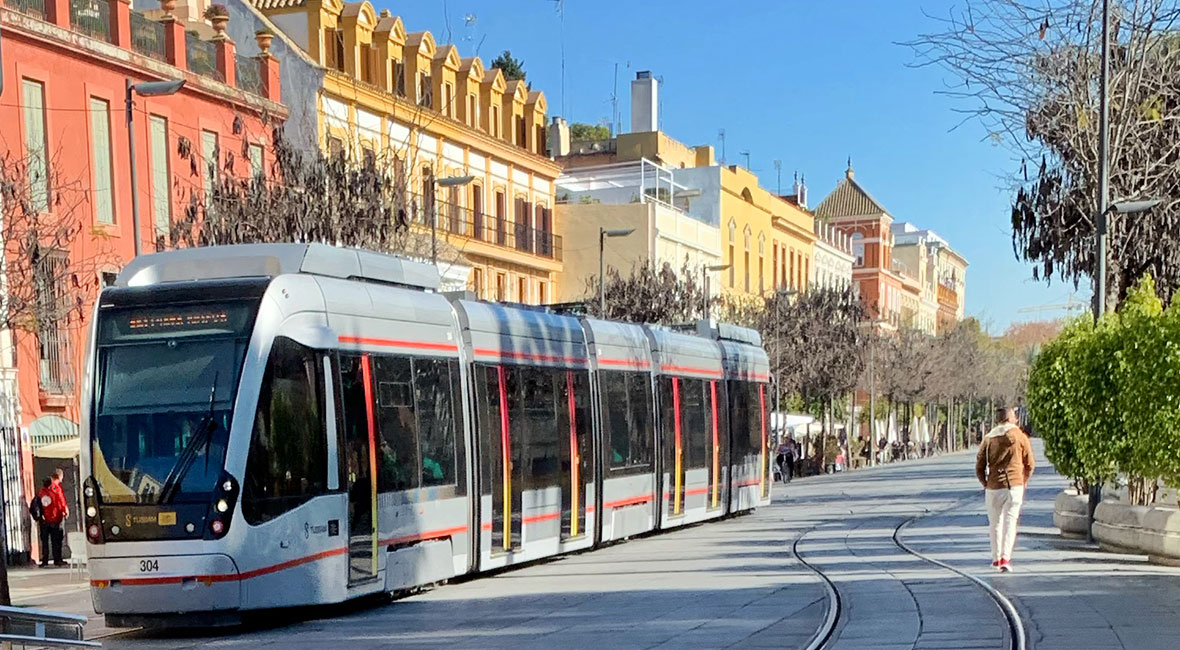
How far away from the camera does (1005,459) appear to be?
16938 mm

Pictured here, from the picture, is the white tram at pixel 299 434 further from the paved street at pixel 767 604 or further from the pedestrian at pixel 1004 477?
the pedestrian at pixel 1004 477

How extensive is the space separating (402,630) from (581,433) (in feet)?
25.0

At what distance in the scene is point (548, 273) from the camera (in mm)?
56062

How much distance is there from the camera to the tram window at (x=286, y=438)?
1388cm

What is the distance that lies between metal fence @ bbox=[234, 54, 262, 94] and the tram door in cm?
2252

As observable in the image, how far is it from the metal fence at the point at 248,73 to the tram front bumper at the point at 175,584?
78.6 ft

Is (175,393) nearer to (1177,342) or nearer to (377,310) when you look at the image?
(377,310)

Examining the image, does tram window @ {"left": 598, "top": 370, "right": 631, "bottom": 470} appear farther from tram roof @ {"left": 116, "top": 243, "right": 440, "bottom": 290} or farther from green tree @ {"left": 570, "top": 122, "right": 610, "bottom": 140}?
green tree @ {"left": 570, "top": 122, "right": 610, "bottom": 140}

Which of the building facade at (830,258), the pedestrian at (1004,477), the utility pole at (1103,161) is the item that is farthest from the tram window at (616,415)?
the building facade at (830,258)

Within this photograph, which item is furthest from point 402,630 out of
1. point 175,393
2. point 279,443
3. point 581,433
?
point 581,433

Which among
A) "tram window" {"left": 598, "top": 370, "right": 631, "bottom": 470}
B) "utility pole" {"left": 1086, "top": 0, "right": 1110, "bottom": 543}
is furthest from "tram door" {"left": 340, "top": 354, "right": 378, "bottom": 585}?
"utility pole" {"left": 1086, "top": 0, "right": 1110, "bottom": 543}

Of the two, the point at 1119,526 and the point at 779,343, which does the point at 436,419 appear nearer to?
the point at 1119,526

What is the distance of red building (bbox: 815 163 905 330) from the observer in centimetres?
10988

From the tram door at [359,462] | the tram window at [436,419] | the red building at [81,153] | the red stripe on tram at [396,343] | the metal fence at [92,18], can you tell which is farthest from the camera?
the metal fence at [92,18]
